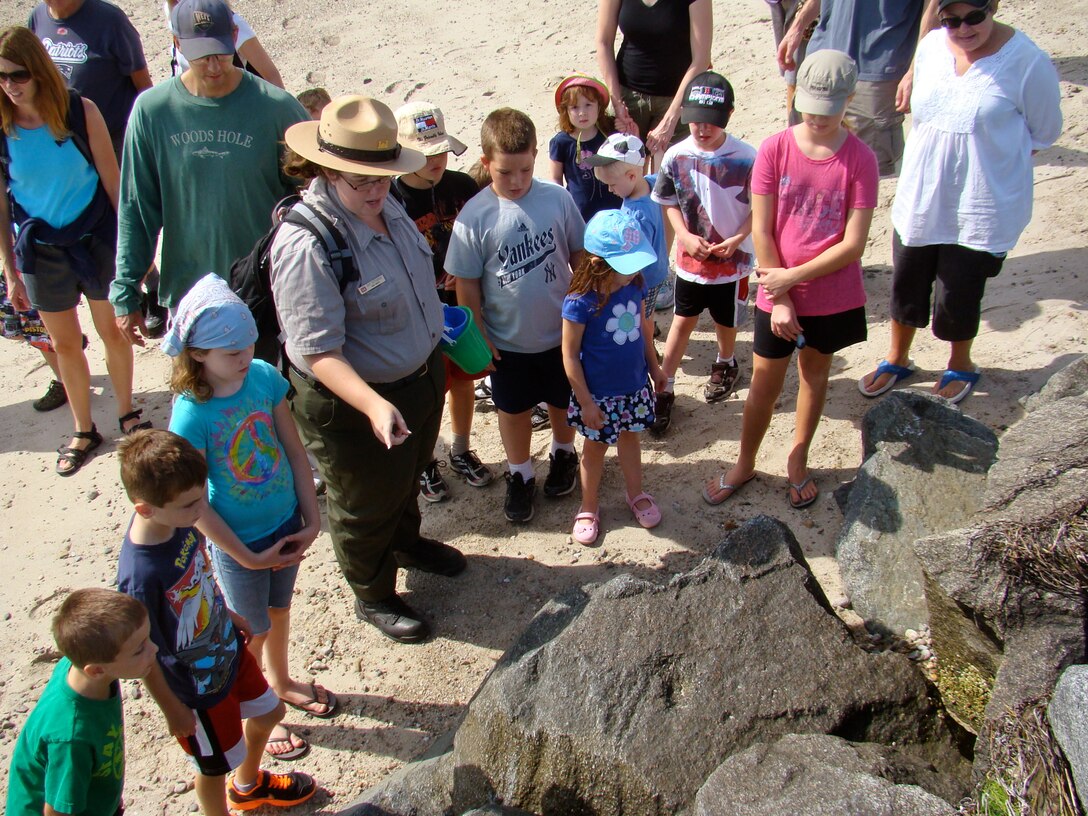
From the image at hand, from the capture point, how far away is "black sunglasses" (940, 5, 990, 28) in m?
3.69

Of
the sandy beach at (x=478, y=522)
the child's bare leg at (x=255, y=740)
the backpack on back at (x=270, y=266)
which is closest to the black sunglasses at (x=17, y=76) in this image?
the backpack on back at (x=270, y=266)

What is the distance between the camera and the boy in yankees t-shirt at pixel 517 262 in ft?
12.1

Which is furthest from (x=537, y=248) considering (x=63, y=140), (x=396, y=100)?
(x=396, y=100)

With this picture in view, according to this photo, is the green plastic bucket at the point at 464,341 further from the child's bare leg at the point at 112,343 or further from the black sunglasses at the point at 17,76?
the black sunglasses at the point at 17,76

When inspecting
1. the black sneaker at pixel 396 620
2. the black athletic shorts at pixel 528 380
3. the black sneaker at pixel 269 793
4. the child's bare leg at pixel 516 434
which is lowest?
the black sneaker at pixel 269 793

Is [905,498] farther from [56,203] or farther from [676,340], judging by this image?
[56,203]

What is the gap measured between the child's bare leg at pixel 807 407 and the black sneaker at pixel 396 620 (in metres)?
1.79

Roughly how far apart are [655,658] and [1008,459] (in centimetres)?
141

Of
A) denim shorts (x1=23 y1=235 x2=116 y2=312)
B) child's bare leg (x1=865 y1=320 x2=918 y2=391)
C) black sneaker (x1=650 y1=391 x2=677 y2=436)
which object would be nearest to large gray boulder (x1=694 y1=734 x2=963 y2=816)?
black sneaker (x1=650 y1=391 x2=677 y2=436)

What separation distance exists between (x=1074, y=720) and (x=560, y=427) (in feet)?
8.59

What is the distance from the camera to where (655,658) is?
2.88m

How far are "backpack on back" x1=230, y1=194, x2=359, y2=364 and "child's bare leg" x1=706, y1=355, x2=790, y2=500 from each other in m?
1.84

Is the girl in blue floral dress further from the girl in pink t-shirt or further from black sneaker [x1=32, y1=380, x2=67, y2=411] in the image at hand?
black sneaker [x1=32, y1=380, x2=67, y2=411]

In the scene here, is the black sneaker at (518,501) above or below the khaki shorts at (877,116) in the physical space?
below
